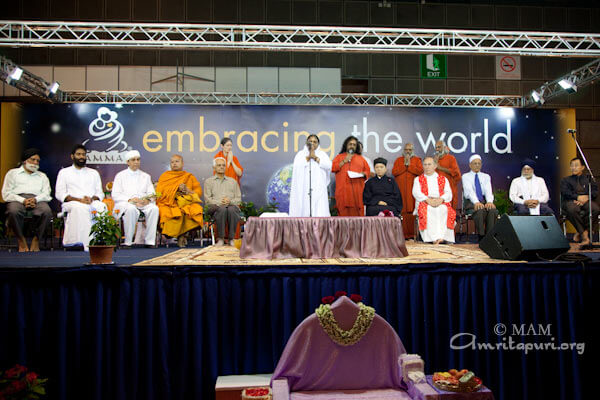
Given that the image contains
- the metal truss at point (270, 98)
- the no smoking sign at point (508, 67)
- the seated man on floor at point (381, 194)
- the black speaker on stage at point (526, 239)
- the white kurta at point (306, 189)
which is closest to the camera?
the black speaker on stage at point (526, 239)

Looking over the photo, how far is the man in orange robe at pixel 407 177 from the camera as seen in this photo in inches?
293

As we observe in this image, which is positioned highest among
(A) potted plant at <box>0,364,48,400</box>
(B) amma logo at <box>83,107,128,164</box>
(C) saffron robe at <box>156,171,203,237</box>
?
(B) amma logo at <box>83,107,128,164</box>

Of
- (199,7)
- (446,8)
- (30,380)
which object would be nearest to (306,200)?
(30,380)

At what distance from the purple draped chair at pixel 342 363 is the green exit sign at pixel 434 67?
29.9 ft

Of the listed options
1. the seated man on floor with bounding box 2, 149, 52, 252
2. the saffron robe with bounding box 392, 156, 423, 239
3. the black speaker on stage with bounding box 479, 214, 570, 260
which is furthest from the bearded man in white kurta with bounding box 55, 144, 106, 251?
the saffron robe with bounding box 392, 156, 423, 239

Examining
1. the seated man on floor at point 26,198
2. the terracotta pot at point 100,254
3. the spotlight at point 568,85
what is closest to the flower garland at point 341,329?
the terracotta pot at point 100,254

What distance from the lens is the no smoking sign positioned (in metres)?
10.7

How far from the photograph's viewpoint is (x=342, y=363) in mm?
2537

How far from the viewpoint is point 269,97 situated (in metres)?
9.55

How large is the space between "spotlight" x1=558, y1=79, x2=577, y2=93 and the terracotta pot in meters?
7.41

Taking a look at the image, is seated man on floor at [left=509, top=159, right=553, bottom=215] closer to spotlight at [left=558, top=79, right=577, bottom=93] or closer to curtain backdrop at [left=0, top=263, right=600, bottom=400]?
spotlight at [left=558, top=79, right=577, bottom=93]

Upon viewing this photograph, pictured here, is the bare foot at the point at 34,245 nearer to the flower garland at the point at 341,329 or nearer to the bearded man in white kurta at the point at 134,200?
the bearded man in white kurta at the point at 134,200

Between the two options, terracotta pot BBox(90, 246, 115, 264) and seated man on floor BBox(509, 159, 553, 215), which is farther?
seated man on floor BBox(509, 159, 553, 215)

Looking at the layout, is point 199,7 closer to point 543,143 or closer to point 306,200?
point 306,200
